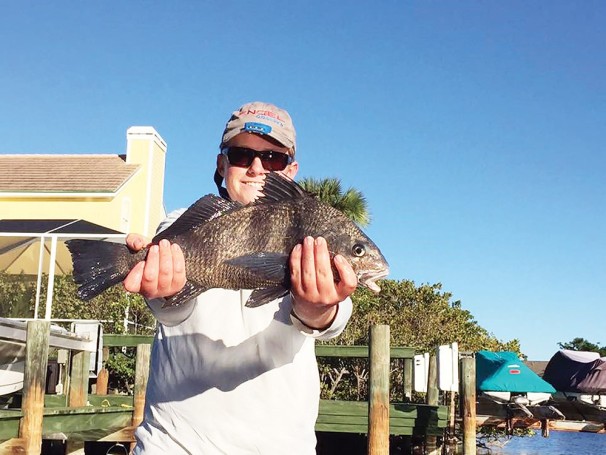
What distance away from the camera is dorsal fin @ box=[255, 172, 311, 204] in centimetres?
268

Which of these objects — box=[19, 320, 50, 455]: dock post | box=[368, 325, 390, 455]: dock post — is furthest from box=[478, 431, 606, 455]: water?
box=[19, 320, 50, 455]: dock post

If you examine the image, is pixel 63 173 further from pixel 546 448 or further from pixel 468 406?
pixel 546 448

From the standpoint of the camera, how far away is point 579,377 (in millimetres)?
21062

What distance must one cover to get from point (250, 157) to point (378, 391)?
25.2ft

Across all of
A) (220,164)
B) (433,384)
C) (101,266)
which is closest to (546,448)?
(433,384)

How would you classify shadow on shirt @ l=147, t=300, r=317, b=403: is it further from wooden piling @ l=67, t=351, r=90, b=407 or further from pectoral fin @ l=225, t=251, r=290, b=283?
wooden piling @ l=67, t=351, r=90, b=407

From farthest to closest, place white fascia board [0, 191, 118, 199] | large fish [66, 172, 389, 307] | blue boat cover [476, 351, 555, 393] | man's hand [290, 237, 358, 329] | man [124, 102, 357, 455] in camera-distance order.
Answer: white fascia board [0, 191, 118, 199], blue boat cover [476, 351, 555, 393], man [124, 102, 357, 455], large fish [66, 172, 389, 307], man's hand [290, 237, 358, 329]

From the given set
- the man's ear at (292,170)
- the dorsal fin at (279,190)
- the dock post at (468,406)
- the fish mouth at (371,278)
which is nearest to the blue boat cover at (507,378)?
the dock post at (468,406)

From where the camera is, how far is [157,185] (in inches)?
1053

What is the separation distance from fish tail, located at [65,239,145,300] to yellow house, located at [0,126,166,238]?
21237mm

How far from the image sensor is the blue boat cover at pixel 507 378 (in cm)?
1595

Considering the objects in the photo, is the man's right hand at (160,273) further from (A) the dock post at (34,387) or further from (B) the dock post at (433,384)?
(B) the dock post at (433,384)

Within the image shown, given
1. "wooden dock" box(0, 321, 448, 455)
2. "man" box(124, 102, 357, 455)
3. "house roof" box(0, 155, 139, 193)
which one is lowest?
"wooden dock" box(0, 321, 448, 455)

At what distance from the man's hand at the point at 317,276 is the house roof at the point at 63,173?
858 inches
